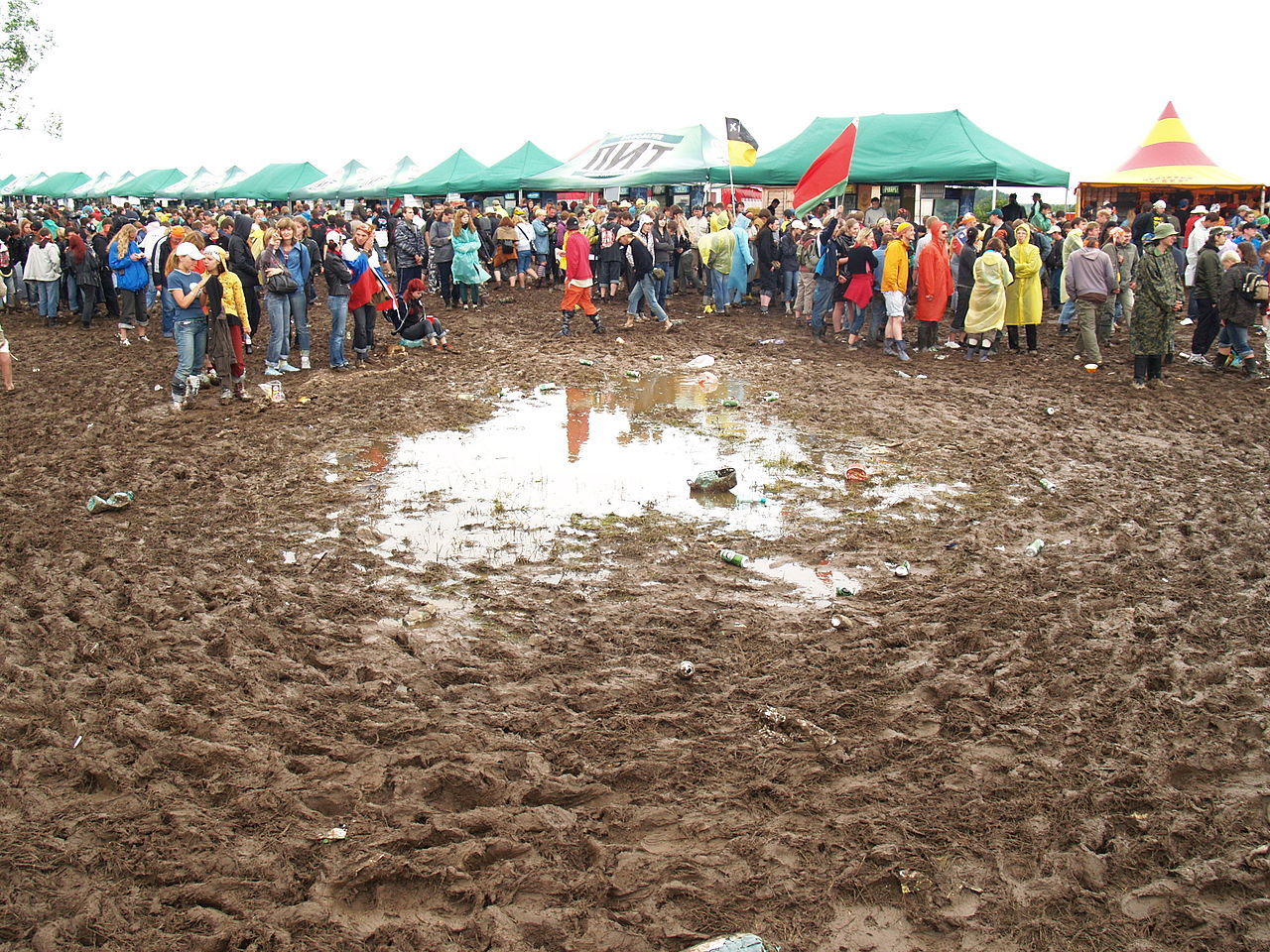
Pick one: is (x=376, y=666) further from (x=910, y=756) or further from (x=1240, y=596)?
(x=1240, y=596)

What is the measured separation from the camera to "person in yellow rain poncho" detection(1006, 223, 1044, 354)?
513 inches

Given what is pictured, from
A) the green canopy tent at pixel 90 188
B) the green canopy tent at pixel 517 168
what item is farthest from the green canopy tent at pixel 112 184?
the green canopy tent at pixel 517 168

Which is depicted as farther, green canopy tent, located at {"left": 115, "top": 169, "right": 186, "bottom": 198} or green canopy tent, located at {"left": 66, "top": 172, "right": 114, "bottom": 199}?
green canopy tent, located at {"left": 66, "top": 172, "right": 114, "bottom": 199}

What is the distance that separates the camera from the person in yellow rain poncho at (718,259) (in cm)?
1719

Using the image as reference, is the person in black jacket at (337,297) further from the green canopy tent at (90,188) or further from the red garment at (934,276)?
the green canopy tent at (90,188)

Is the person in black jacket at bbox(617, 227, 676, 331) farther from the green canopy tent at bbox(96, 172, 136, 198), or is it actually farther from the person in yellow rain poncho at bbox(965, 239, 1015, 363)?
the green canopy tent at bbox(96, 172, 136, 198)

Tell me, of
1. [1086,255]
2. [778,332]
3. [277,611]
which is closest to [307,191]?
[778,332]

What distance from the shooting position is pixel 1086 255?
1241cm

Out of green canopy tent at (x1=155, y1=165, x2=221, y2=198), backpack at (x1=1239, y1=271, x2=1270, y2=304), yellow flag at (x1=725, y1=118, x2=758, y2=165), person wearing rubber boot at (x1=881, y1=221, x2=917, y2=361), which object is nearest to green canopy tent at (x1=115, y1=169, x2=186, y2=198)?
green canopy tent at (x1=155, y1=165, x2=221, y2=198)

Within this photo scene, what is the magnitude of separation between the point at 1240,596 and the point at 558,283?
18393 millimetres

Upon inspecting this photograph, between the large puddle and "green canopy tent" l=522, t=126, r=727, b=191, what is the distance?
42.9 ft

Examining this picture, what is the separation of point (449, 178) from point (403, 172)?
3.76 m

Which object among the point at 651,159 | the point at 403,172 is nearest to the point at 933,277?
the point at 651,159

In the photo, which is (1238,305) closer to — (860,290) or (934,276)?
(934,276)
